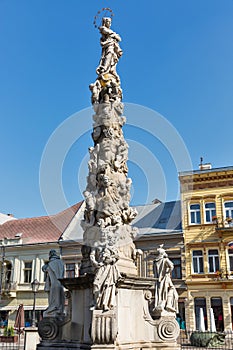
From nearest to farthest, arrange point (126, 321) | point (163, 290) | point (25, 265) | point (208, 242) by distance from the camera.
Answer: point (126, 321)
point (163, 290)
point (208, 242)
point (25, 265)

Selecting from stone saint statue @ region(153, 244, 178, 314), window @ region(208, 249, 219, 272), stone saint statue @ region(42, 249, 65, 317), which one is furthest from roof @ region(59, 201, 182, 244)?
stone saint statue @ region(42, 249, 65, 317)

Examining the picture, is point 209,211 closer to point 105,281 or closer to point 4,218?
point 105,281

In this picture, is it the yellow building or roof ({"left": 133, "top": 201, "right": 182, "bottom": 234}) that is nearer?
the yellow building

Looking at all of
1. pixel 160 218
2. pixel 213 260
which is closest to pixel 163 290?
pixel 213 260

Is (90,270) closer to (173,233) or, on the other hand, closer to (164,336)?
(164,336)

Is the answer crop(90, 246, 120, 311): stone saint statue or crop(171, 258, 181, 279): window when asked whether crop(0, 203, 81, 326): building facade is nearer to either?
crop(171, 258, 181, 279): window

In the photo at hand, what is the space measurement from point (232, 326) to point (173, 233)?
22.2ft

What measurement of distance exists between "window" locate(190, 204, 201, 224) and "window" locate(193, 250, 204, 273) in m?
2.08

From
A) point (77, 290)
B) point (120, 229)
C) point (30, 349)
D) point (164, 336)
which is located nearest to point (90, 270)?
point (77, 290)

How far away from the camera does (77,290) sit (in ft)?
29.3

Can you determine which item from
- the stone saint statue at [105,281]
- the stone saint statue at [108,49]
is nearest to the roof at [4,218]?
the stone saint statue at [108,49]

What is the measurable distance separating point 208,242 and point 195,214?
227 cm

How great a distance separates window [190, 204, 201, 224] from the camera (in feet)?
88.2

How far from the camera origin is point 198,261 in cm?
2586
